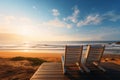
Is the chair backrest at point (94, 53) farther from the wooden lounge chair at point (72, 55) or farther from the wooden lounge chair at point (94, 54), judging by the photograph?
the wooden lounge chair at point (72, 55)

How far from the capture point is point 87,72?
4172mm

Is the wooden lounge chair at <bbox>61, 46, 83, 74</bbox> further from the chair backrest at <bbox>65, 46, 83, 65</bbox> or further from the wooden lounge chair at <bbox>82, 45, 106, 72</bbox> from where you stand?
the wooden lounge chair at <bbox>82, 45, 106, 72</bbox>

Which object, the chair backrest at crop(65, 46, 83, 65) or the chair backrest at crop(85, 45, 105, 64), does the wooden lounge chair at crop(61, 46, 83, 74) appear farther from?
the chair backrest at crop(85, 45, 105, 64)

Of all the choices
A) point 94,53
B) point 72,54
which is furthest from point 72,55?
point 94,53

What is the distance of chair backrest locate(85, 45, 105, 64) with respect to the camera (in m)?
4.50

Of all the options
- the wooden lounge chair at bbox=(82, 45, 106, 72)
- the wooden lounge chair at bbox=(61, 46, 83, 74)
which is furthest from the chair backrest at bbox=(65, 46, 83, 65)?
the wooden lounge chair at bbox=(82, 45, 106, 72)

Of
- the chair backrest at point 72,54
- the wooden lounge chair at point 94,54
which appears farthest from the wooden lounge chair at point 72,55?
the wooden lounge chair at point 94,54

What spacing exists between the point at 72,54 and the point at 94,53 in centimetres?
90

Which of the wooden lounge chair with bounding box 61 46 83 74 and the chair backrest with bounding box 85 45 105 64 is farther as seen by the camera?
the chair backrest with bounding box 85 45 105 64

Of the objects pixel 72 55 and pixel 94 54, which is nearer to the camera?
pixel 72 55

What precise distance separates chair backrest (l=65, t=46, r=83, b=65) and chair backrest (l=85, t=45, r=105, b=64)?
357 millimetres

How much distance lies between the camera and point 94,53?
15.2ft

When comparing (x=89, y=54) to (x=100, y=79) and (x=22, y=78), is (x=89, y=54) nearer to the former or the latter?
(x=100, y=79)

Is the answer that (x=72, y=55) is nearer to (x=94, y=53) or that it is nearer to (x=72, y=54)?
(x=72, y=54)
